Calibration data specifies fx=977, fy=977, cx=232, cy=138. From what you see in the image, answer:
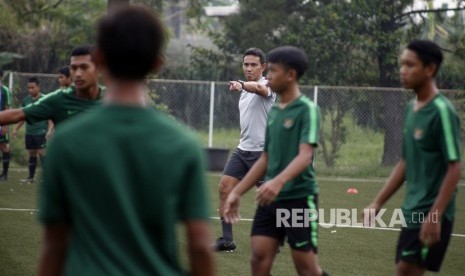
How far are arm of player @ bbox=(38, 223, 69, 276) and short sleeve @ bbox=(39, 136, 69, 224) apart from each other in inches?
2.0

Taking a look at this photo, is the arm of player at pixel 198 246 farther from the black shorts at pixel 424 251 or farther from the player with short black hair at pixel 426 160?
the black shorts at pixel 424 251

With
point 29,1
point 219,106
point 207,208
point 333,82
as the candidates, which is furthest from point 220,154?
point 207,208

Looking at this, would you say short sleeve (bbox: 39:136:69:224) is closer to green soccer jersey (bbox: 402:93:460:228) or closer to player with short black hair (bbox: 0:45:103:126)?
green soccer jersey (bbox: 402:93:460:228)

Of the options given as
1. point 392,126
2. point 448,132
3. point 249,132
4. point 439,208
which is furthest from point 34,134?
point 439,208

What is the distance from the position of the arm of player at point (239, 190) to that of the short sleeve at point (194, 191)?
9.54 feet

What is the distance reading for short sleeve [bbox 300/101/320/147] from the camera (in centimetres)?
632

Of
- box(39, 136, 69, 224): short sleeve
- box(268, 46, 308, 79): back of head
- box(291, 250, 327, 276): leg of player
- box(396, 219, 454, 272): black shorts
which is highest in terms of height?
box(268, 46, 308, 79): back of head

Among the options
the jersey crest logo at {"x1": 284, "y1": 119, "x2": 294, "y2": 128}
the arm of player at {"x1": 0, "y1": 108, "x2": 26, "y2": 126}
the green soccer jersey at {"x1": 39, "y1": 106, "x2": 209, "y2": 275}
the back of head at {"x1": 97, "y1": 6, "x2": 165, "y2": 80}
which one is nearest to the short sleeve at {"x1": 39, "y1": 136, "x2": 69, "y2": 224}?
the green soccer jersey at {"x1": 39, "y1": 106, "x2": 209, "y2": 275}

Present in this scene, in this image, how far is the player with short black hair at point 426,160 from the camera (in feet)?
18.7

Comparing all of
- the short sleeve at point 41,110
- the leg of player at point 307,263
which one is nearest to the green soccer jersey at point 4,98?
the short sleeve at point 41,110

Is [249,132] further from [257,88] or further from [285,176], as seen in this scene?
[285,176]

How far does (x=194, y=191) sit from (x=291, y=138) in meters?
3.29

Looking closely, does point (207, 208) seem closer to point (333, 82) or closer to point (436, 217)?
point (436, 217)

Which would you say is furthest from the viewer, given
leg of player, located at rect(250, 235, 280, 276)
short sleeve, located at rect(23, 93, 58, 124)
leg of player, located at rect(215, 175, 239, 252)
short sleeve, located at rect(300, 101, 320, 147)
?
leg of player, located at rect(215, 175, 239, 252)
